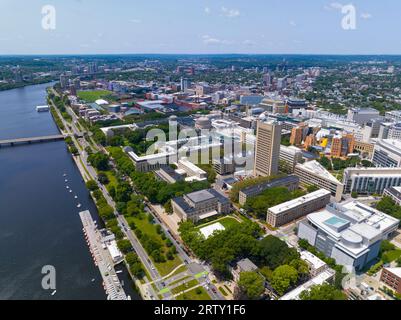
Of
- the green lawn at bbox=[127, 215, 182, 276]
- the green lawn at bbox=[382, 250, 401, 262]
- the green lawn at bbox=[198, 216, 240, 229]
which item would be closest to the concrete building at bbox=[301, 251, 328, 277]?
the green lawn at bbox=[382, 250, 401, 262]

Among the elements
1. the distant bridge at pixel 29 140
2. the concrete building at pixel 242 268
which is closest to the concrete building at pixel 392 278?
the concrete building at pixel 242 268

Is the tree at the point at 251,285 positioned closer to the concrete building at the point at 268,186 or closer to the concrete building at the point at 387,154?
the concrete building at the point at 268,186

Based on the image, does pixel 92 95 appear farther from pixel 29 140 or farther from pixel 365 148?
pixel 365 148

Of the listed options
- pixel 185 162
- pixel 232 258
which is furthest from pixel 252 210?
pixel 185 162

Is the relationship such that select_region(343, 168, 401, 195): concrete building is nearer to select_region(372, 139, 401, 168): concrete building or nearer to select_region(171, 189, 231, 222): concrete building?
select_region(372, 139, 401, 168): concrete building

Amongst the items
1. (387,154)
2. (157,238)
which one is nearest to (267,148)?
(157,238)
